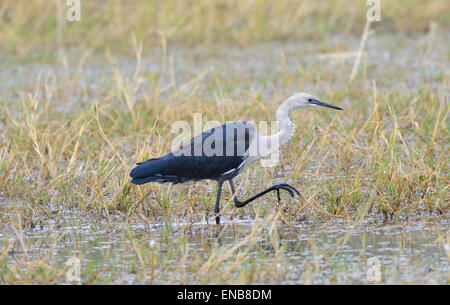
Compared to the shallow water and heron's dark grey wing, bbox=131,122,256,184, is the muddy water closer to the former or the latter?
the shallow water

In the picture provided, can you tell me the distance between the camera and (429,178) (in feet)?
18.8

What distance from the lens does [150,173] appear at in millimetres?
5594

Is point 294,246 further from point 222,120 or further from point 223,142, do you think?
point 222,120

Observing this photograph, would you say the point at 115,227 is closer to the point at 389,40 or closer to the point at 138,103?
→ the point at 138,103

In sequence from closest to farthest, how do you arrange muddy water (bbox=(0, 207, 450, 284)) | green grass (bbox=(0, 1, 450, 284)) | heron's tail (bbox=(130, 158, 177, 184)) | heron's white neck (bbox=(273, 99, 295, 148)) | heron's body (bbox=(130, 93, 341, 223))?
muddy water (bbox=(0, 207, 450, 284))
green grass (bbox=(0, 1, 450, 284))
heron's tail (bbox=(130, 158, 177, 184))
heron's body (bbox=(130, 93, 341, 223))
heron's white neck (bbox=(273, 99, 295, 148))

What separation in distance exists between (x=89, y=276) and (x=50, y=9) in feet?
26.4

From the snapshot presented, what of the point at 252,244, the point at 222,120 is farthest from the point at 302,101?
the point at 222,120

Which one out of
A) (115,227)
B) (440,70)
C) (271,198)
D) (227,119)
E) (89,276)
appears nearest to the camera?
(89,276)

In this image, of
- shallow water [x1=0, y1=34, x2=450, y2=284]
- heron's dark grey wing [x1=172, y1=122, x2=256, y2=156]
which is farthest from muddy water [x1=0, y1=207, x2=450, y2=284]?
heron's dark grey wing [x1=172, y1=122, x2=256, y2=156]

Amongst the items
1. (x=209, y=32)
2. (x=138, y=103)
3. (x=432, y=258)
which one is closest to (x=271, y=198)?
(x=432, y=258)

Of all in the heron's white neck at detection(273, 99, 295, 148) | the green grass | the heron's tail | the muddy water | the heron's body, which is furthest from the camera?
the heron's white neck at detection(273, 99, 295, 148)

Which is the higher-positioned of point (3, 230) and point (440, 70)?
point (440, 70)

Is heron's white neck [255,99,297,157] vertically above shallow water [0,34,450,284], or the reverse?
heron's white neck [255,99,297,157]

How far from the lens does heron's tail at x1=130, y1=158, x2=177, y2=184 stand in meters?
5.57
